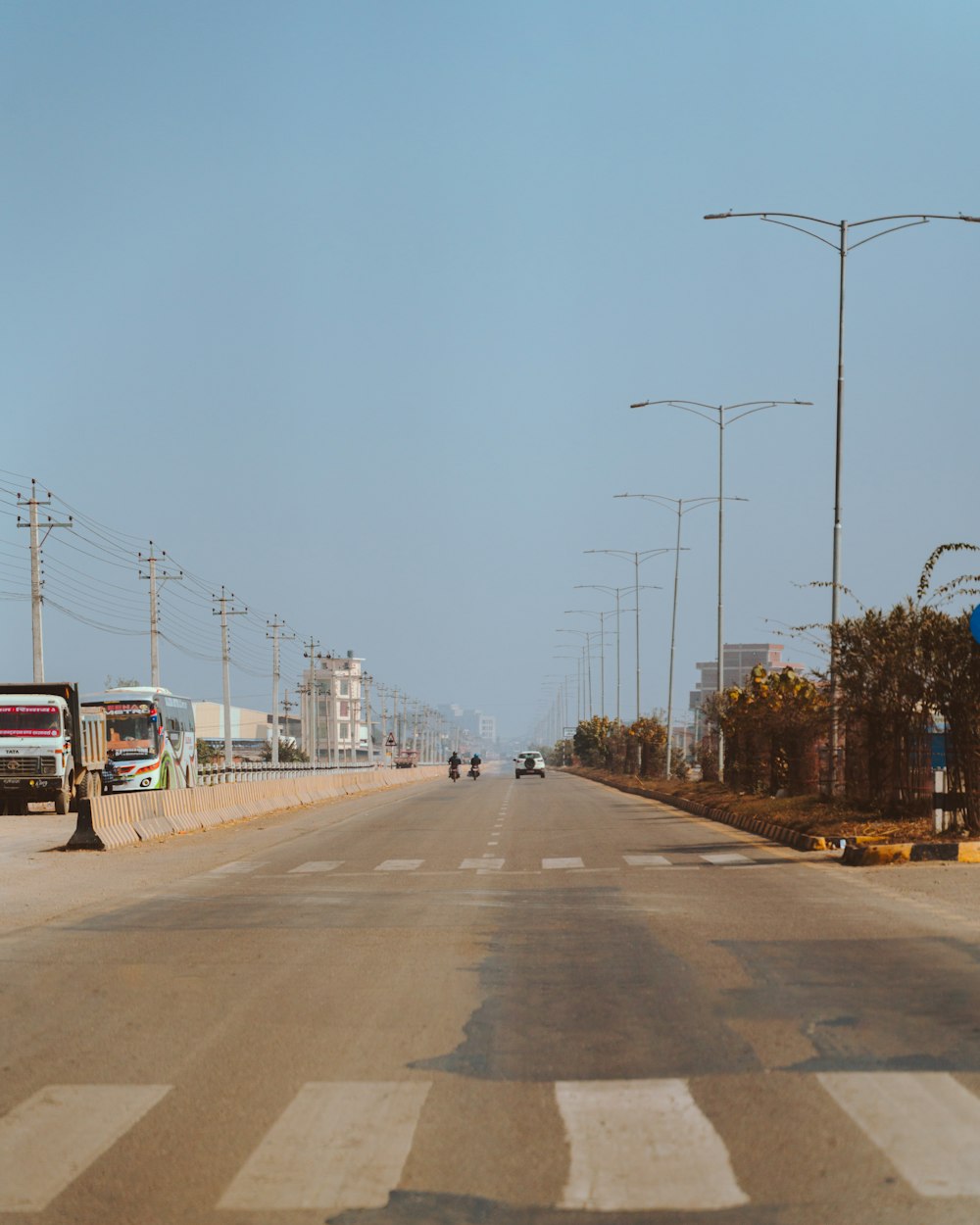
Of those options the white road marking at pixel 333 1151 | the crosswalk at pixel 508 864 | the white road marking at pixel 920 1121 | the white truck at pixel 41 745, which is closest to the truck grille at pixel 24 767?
the white truck at pixel 41 745

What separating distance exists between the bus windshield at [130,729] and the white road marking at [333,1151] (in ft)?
166

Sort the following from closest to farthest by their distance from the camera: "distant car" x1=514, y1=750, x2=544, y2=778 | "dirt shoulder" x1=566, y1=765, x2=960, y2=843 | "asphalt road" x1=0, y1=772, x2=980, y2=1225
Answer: "asphalt road" x1=0, y1=772, x2=980, y2=1225 → "dirt shoulder" x1=566, y1=765, x2=960, y2=843 → "distant car" x1=514, y1=750, x2=544, y2=778

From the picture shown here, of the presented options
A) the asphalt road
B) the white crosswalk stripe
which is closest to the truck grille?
the white crosswalk stripe

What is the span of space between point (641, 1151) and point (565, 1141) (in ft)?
1.11

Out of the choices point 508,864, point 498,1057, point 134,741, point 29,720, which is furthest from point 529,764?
point 498,1057

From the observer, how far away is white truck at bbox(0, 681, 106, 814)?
4431cm

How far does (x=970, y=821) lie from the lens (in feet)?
77.0

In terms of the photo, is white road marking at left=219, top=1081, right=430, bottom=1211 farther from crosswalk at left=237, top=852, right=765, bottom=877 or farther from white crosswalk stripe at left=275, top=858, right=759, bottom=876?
white crosswalk stripe at left=275, top=858, right=759, bottom=876

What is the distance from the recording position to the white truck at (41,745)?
4431 cm

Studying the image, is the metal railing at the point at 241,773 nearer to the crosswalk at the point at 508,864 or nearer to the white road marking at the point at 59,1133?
the crosswalk at the point at 508,864

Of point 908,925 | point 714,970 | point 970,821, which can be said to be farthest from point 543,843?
point 714,970

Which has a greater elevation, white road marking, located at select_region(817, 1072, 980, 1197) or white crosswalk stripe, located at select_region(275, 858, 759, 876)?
white road marking, located at select_region(817, 1072, 980, 1197)

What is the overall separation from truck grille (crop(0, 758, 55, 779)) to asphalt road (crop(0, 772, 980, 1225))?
26.7 metres

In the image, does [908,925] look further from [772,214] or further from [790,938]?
[772,214]
